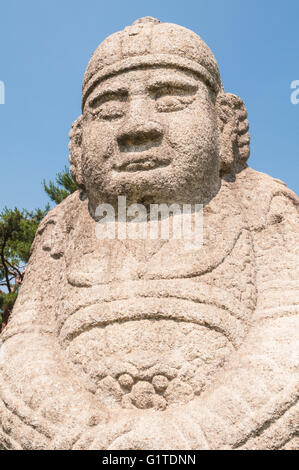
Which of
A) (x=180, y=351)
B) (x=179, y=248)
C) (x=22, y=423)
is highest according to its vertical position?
(x=179, y=248)

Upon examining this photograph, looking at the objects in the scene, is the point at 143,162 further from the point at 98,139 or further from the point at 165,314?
the point at 165,314

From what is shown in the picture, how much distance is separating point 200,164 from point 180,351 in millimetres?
1170

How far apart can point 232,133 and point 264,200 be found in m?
0.54

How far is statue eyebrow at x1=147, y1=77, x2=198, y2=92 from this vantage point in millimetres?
2941

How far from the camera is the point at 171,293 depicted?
2529 millimetres

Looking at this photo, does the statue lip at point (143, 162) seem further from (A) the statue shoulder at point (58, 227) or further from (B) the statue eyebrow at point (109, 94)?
(A) the statue shoulder at point (58, 227)

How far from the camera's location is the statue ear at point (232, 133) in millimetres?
3287

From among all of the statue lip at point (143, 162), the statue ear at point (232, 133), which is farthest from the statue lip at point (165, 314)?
the statue ear at point (232, 133)

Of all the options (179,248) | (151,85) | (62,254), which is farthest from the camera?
(62,254)

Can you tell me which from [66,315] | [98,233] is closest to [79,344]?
[66,315]

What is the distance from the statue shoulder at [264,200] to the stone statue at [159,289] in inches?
0.4

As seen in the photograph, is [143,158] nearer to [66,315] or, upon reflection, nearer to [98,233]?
[98,233]

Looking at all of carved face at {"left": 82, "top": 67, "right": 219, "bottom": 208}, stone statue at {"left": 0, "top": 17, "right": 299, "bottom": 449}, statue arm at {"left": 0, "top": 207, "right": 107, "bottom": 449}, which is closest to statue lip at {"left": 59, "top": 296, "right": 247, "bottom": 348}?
stone statue at {"left": 0, "top": 17, "right": 299, "bottom": 449}

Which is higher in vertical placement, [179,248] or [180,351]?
[179,248]
